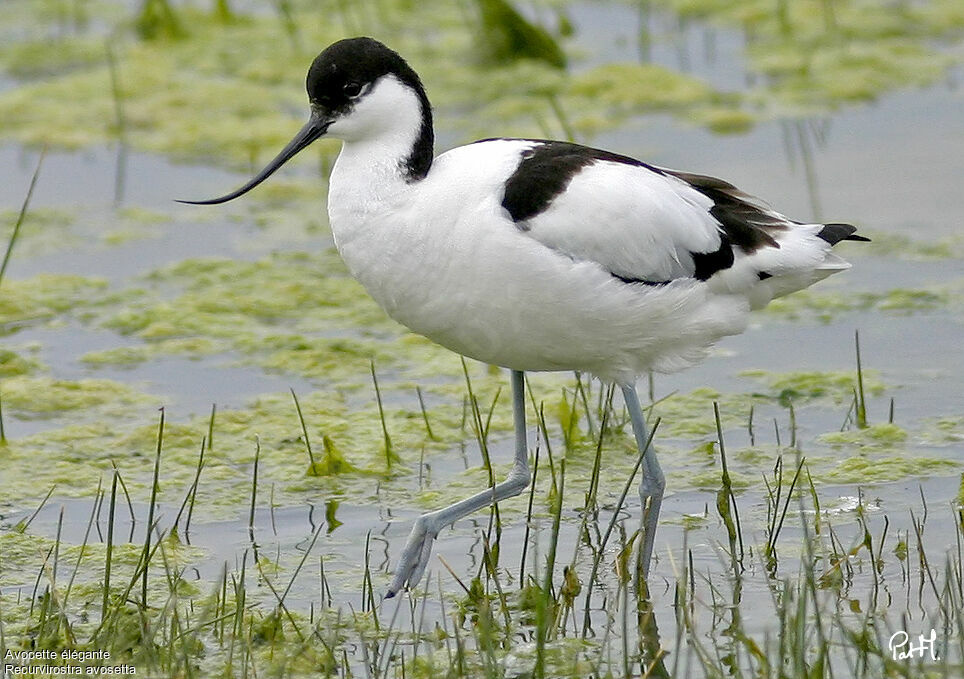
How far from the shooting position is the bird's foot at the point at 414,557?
4.69m

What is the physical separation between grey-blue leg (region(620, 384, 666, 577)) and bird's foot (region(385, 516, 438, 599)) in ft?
1.95

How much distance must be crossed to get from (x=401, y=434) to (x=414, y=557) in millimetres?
1121

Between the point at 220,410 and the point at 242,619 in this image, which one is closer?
the point at 242,619

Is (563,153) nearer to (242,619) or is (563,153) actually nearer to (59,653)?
(242,619)

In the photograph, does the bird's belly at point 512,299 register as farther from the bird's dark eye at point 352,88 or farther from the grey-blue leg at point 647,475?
the bird's dark eye at point 352,88

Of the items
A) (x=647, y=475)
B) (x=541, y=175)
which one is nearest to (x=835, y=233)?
(x=647, y=475)

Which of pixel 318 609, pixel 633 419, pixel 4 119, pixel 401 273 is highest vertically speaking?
pixel 4 119

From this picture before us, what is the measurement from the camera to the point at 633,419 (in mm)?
4848

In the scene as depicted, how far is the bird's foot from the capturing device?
4688mm

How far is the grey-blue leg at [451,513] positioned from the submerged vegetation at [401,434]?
0.09 metres

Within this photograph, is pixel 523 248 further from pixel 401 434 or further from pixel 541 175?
pixel 401 434

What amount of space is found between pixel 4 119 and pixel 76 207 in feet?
3.97

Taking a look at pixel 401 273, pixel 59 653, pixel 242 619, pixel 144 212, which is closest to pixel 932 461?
pixel 401 273

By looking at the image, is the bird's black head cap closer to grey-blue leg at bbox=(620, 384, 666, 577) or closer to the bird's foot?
grey-blue leg at bbox=(620, 384, 666, 577)
